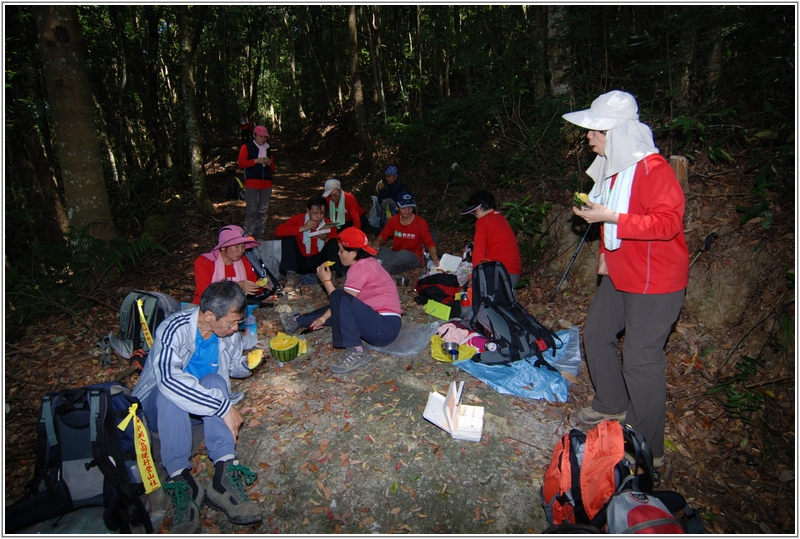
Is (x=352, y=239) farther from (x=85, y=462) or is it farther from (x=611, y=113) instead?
(x=85, y=462)

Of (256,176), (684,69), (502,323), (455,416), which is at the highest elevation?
(684,69)

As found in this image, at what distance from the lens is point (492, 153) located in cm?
928

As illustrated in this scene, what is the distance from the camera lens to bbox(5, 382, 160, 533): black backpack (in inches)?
109

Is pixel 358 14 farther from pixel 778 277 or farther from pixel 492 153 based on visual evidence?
A: pixel 778 277

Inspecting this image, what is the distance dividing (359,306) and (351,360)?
628mm

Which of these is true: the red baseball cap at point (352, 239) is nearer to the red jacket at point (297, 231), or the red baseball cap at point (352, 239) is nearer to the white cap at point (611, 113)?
the red jacket at point (297, 231)

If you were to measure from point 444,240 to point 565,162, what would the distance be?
115 inches

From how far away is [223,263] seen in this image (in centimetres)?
528

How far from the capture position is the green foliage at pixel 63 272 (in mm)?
5973

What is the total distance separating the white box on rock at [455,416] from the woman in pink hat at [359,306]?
4.00 feet

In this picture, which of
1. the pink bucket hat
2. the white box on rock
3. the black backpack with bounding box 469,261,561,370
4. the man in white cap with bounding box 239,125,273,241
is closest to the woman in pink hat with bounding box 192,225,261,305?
the pink bucket hat

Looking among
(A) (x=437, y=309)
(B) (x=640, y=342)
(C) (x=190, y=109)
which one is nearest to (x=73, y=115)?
(C) (x=190, y=109)

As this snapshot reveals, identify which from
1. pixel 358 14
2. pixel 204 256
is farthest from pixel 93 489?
pixel 358 14

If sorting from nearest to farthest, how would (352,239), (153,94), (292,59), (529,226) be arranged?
1. (352,239)
2. (529,226)
3. (153,94)
4. (292,59)
